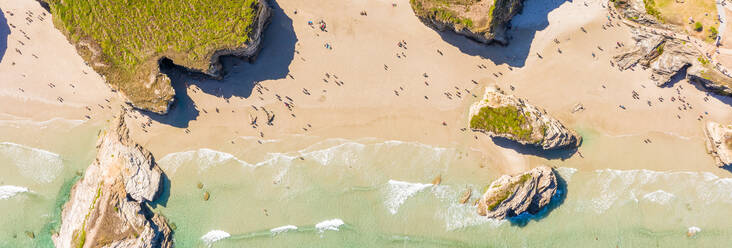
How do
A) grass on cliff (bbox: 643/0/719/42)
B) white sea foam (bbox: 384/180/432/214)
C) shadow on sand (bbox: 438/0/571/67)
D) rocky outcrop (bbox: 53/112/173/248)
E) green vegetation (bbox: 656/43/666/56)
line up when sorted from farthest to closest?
white sea foam (bbox: 384/180/432/214) < rocky outcrop (bbox: 53/112/173/248) < shadow on sand (bbox: 438/0/571/67) < green vegetation (bbox: 656/43/666/56) < grass on cliff (bbox: 643/0/719/42)

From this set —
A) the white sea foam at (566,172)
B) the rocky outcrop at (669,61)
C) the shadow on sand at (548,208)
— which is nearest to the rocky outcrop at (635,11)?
the rocky outcrop at (669,61)

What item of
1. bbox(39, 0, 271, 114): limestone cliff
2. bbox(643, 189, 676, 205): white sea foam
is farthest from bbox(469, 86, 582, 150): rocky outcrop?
bbox(39, 0, 271, 114): limestone cliff

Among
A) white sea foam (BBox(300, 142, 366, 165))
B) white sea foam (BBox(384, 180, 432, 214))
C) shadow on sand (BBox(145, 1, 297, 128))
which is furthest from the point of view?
white sea foam (BBox(384, 180, 432, 214))

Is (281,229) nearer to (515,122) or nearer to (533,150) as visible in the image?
(515,122)

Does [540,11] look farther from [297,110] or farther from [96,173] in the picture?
[96,173]

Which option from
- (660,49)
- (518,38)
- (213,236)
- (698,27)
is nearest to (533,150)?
(518,38)

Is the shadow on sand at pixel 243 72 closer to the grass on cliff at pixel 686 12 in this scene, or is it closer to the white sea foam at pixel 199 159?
the white sea foam at pixel 199 159

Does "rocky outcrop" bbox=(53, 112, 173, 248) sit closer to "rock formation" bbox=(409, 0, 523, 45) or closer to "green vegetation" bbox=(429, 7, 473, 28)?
"rock formation" bbox=(409, 0, 523, 45)
